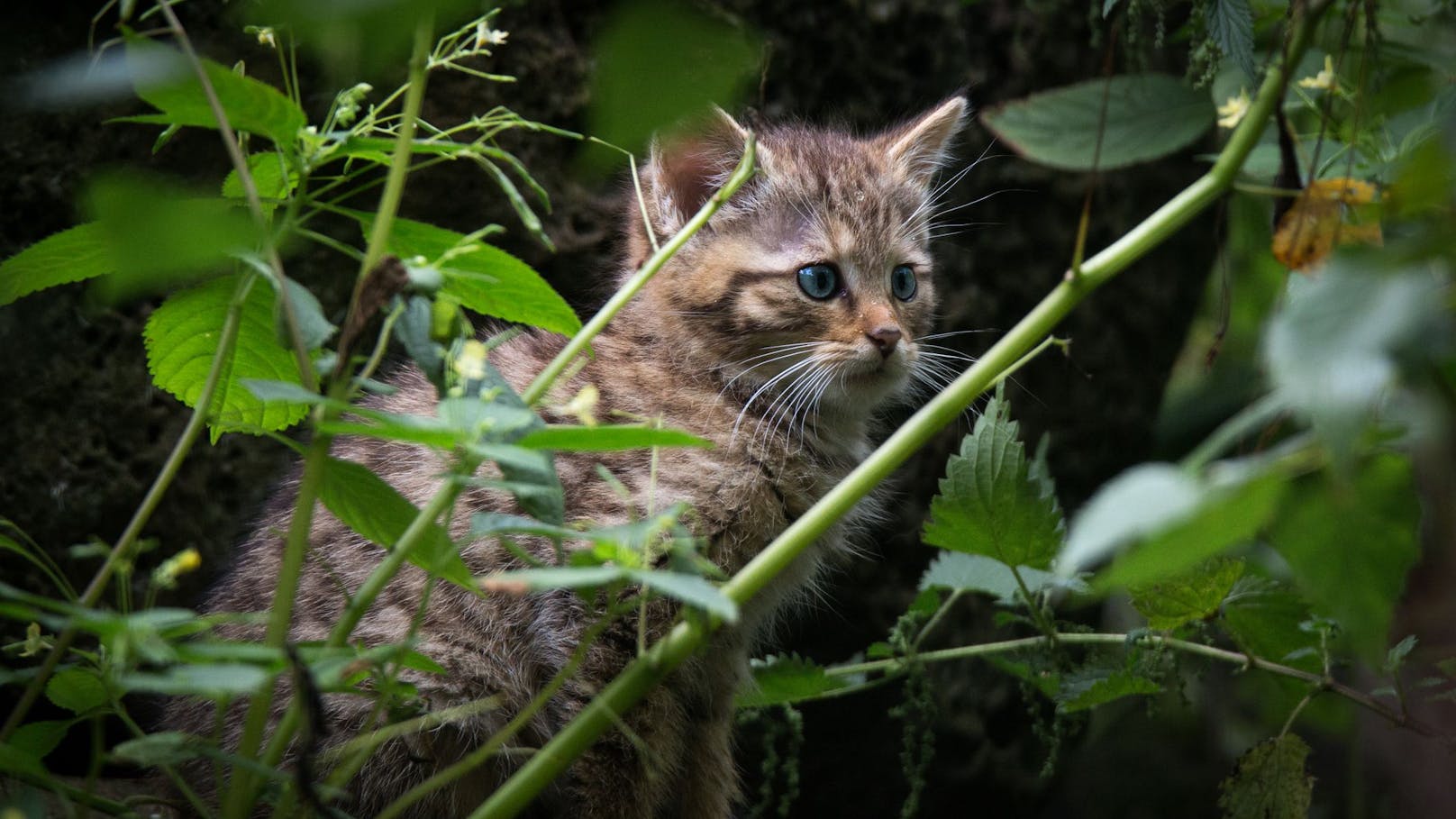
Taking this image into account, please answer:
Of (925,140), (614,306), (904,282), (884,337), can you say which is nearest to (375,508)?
(614,306)

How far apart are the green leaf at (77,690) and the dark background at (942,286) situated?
4.36ft

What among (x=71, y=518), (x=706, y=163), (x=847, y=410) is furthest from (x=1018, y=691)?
(x=71, y=518)

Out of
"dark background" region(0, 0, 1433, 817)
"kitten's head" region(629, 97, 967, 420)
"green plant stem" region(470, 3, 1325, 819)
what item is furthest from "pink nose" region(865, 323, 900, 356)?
"green plant stem" region(470, 3, 1325, 819)

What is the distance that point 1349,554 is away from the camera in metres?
0.98

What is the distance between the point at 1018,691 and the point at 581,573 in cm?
278

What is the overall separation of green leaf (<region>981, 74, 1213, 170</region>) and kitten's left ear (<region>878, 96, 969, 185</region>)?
5.22 feet

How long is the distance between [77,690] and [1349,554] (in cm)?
151

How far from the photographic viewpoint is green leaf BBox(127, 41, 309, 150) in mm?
1219

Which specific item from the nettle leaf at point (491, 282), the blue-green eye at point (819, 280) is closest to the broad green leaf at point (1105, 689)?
the blue-green eye at point (819, 280)

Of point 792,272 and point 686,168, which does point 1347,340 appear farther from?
point 686,168

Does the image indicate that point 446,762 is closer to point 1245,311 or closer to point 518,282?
point 518,282

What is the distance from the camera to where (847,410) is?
2844mm

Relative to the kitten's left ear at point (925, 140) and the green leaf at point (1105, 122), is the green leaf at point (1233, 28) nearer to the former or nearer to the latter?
the green leaf at point (1105, 122)

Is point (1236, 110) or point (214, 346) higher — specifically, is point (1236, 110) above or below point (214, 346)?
above
